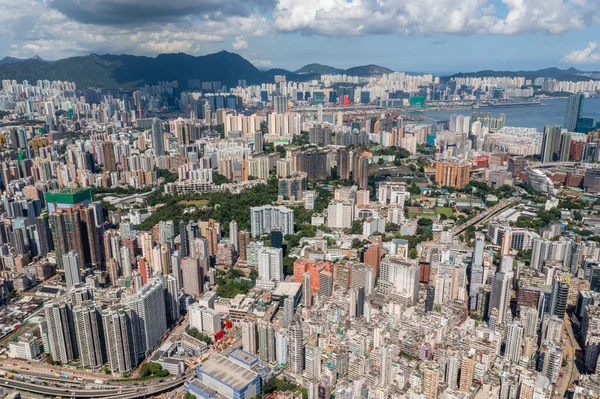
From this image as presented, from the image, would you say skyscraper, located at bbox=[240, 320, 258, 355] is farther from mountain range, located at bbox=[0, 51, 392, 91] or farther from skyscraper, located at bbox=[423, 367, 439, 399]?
mountain range, located at bbox=[0, 51, 392, 91]

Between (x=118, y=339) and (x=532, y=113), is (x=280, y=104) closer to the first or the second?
(x=532, y=113)

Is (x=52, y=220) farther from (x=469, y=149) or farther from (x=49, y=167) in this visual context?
(x=469, y=149)

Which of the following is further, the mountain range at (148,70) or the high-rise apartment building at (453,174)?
the mountain range at (148,70)

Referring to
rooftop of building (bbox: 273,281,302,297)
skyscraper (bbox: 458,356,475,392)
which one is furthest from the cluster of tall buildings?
skyscraper (bbox: 458,356,475,392)

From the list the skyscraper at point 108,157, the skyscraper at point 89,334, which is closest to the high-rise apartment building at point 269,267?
the skyscraper at point 89,334

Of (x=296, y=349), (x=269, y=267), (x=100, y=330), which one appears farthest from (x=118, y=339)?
(x=269, y=267)

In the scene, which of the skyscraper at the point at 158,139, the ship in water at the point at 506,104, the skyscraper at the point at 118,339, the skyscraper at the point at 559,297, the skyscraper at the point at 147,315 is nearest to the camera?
the skyscraper at the point at 118,339

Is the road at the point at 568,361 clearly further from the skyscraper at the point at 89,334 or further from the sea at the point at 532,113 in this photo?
the sea at the point at 532,113

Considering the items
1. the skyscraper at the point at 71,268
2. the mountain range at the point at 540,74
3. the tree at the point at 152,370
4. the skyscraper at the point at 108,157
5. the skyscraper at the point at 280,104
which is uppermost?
the mountain range at the point at 540,74
